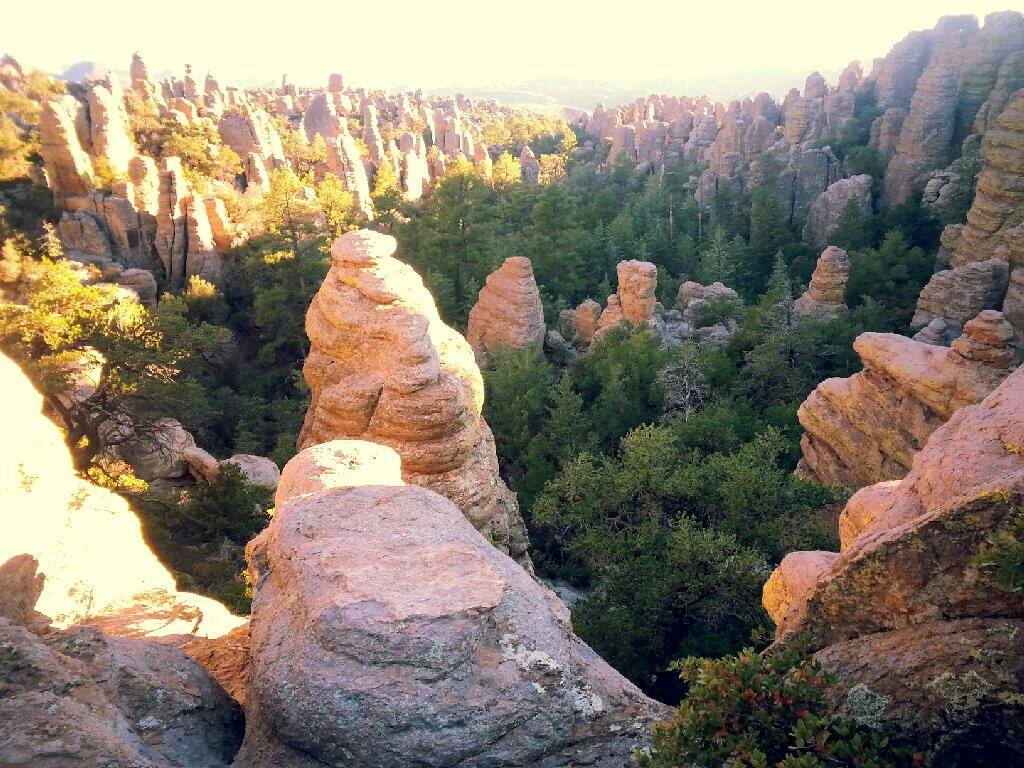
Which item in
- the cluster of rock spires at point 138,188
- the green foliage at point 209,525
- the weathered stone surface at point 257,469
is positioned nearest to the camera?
the green foliage at point 209,525

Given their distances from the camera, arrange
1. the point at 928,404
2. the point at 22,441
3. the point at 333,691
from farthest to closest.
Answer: the point at 928,404 < the point at 22,441 < the point at 333,691

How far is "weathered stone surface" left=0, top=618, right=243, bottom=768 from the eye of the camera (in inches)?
136

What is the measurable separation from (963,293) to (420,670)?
24428 mm

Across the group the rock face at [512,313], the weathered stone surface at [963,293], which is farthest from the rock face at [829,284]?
the rock face at [512,313]

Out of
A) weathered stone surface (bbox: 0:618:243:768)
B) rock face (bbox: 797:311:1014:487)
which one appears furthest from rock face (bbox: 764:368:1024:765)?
rock face (bbox: 797:311:1014:487)

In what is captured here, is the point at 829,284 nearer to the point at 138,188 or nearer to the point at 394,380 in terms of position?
the point at 394,380

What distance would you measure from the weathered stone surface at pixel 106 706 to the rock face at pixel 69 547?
132 cm

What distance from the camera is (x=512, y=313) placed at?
27156 millimetres

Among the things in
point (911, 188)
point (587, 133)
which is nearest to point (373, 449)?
point (911, 188)

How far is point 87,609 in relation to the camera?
6.80m

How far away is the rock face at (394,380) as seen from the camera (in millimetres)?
12125

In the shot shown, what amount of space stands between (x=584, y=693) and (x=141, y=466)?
608 inches

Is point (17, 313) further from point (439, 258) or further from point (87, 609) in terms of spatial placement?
point (439, 258)

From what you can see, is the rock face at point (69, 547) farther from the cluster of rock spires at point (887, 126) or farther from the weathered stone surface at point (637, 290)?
the cluster of rock spires at point (887, 126)
